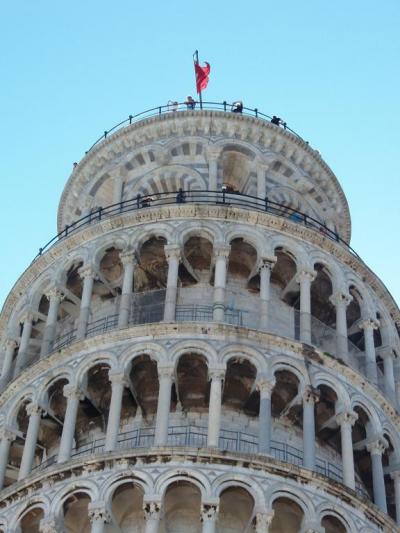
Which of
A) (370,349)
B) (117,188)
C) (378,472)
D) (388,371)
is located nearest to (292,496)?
(378,472)

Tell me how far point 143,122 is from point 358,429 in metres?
13.4

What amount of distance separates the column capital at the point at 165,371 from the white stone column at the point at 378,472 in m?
5.28

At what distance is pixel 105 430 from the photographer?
31531 millimetres

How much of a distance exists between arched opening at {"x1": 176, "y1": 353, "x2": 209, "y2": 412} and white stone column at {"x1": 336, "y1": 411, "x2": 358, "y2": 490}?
3278 millimetres

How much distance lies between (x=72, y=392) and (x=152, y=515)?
188 inches

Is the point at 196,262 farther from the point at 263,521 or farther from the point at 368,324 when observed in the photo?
the point at 263,521

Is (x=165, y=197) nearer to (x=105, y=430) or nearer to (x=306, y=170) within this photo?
(x=306, y=170)

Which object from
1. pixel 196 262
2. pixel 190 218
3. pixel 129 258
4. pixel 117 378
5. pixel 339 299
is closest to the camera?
pixel 117 378

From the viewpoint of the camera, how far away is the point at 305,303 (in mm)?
33094

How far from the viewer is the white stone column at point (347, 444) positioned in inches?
1158

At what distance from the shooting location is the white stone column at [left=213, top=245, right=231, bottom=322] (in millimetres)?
31969

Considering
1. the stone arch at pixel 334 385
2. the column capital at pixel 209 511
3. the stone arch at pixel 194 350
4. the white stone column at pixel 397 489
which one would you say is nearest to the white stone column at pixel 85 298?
the stone arch at pixel 194 350

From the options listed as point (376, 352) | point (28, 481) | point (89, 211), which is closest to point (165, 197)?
point (89, 211)

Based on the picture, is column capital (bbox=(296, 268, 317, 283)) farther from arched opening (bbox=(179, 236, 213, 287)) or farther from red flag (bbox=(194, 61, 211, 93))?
red flag (bbox=(194, 61, 211, 93))
